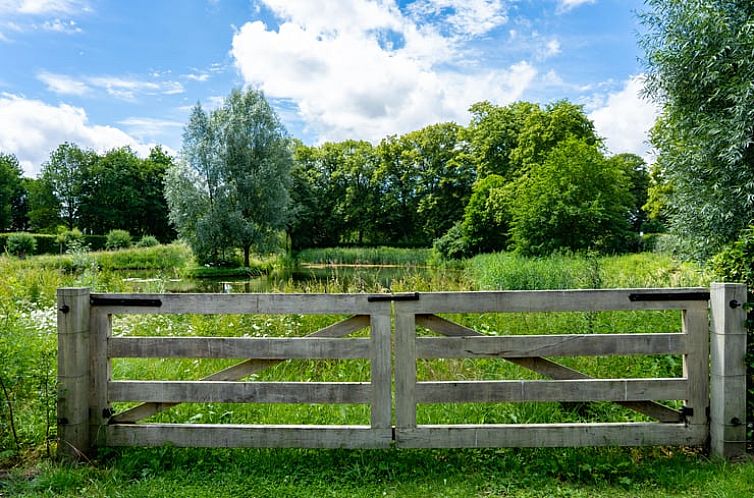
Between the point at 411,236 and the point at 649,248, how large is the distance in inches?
872

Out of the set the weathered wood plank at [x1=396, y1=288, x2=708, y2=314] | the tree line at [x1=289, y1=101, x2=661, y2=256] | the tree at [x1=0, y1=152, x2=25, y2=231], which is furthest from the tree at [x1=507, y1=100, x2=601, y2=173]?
the tree at [x1=0, y1=152, x2=25, y2=231]

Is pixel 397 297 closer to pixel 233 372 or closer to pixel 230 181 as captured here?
pixel 233 372

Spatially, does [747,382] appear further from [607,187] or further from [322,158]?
[322,158]

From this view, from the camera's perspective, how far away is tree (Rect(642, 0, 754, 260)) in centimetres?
1002

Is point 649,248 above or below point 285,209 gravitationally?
below

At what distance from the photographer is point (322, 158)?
48.3 metres

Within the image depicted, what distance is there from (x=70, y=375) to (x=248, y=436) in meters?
1.21

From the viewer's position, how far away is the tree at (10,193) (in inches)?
1786

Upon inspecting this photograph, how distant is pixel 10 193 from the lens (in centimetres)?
4659

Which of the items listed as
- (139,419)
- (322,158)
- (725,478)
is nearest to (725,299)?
(725,478)

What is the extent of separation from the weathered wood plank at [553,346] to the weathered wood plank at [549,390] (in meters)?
0.18

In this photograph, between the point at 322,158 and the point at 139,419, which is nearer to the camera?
the point at 139,419

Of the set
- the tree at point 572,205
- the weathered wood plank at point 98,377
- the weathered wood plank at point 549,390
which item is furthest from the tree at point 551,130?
the weathered wood plank at point 98,377

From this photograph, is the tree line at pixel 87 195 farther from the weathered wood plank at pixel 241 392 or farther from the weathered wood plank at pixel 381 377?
the weathered wood plank at pixel 381 377
